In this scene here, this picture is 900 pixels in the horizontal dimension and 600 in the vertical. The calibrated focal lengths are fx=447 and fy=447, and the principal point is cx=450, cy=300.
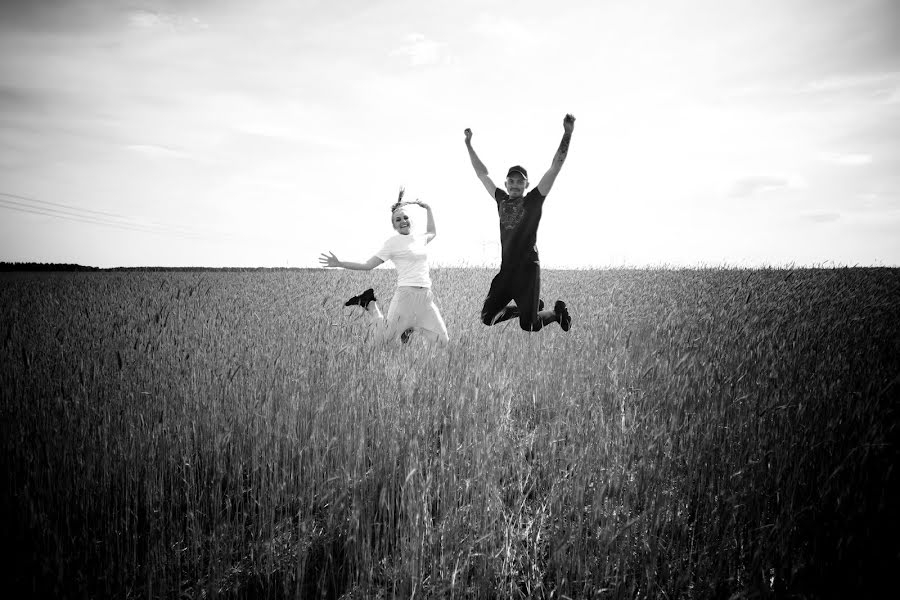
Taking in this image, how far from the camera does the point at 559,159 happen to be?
443cm

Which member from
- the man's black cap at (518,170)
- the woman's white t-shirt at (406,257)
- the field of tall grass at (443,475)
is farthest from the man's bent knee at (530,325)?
the man's black cap at (518,170)

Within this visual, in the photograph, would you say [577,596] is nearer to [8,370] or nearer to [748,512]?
[748,512]

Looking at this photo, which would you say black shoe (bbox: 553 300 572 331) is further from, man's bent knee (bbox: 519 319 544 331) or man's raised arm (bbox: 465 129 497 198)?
man's raised arm (bbox: 465 129 497 198)

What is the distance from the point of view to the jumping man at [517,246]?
192 inches

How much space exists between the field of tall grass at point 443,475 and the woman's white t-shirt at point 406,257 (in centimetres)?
85

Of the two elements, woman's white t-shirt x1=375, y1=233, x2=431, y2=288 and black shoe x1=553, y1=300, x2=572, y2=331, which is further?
black shoe x1=553, y1=300, x2=572, y2=331

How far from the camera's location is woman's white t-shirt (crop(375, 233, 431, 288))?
4695mm

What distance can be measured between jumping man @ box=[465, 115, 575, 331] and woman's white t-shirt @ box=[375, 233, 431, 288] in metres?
0.91

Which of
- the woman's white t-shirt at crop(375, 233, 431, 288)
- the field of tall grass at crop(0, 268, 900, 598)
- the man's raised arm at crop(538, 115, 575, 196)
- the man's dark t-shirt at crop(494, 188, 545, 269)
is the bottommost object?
the field of tall grass at crop(0, 268, 900, 598)

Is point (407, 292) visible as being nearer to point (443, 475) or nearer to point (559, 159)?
point (559, 159)

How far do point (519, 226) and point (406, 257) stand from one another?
128 cm

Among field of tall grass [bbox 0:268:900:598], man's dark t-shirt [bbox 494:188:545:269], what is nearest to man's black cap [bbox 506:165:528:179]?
man's dark t-shirt [bbox 494:188:545:269]

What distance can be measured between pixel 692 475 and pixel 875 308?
692cm

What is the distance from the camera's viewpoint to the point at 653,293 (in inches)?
420
